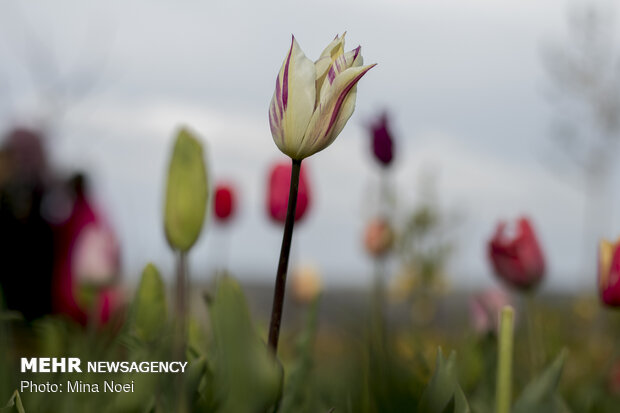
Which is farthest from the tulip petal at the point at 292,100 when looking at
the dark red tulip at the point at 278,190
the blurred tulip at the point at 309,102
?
the dark red tulip at the point at 278,190

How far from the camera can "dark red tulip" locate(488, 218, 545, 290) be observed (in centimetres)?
91

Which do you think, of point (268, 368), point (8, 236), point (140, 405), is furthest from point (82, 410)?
point (8, 236)

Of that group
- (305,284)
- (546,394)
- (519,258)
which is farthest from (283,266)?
(305,284)

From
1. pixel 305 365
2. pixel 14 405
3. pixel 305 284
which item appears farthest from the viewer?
pixel 305 284

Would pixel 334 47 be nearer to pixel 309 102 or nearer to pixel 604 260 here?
pixel 309 102

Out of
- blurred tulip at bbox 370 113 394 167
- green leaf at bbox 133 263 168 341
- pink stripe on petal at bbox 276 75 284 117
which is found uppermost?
pink stripe on petal at bbox 276 75 284 117

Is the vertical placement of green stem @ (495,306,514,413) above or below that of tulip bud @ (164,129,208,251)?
below

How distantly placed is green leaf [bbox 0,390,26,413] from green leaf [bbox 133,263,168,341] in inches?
3.5

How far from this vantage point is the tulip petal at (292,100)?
377mm

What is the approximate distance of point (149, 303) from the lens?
0.47m

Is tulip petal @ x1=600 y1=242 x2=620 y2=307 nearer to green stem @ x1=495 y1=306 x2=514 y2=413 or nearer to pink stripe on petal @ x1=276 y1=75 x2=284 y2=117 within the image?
green stem @ x1=495 y1=306 x2=514 y2=413

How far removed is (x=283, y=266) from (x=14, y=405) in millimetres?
242

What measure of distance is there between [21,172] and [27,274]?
2.41 ft

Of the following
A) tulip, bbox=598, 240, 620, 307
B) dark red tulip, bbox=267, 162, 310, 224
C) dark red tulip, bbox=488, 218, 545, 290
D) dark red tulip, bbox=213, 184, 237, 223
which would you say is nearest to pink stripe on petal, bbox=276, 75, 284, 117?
tulip, bbox=598, 240, 620, 307
